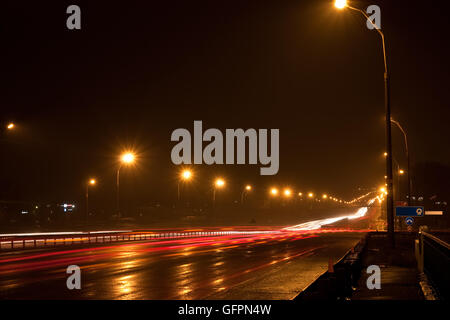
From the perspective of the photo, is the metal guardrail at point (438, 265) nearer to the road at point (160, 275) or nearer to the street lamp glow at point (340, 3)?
the road at point (160, 275)

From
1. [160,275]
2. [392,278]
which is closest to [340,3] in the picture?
[392,278]

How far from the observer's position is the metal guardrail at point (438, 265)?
13.3 meters

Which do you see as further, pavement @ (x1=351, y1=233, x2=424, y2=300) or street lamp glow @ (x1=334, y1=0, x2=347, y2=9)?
street lamp glow @ (x1=334, y1=0, x2=347, y2=9)

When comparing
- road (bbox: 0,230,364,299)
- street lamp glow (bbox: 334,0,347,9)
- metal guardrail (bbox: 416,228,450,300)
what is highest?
street lamp glow (bbox: 334,0,347,9)

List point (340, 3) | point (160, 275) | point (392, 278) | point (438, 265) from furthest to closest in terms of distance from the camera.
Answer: point (160, 275) → point (340, 3) → point (392, 278) → point (438, 265)

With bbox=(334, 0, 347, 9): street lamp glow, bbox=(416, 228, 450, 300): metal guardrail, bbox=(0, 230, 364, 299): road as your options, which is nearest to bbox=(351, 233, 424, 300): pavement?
bbox=(416, 228, 450, 300): metal guardrail

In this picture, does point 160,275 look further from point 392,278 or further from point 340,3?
point 340,3

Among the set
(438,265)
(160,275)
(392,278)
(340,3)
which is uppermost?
(340,3)

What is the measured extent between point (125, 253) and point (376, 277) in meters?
16.7

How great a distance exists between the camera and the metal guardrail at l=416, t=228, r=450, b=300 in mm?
13256

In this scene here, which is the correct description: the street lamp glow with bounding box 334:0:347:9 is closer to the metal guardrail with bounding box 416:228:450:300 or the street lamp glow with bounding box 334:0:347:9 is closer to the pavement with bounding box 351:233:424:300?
the metal guardrail with bounding box 416:228:450:300

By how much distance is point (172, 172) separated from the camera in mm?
147375

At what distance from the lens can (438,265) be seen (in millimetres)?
15320
